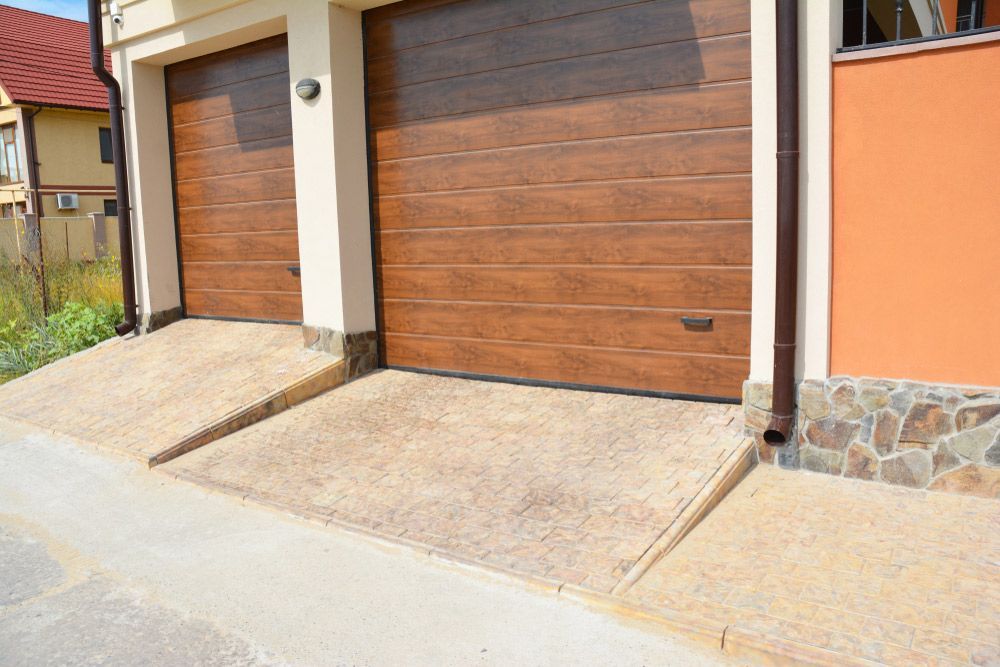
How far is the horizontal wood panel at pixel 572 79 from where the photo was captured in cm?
518

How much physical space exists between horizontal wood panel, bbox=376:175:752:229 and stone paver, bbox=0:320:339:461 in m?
1.50

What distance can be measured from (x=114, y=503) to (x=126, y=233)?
490cm

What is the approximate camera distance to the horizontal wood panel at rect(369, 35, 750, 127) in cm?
518

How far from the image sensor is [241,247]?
8453 millimetres

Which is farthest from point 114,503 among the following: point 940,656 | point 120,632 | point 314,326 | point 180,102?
point 180,102

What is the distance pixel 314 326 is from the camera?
23.6 ft

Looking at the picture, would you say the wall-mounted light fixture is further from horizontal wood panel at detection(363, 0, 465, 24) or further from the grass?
the grass

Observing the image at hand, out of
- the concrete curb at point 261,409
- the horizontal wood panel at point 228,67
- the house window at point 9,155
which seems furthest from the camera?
the house window at point 9,155

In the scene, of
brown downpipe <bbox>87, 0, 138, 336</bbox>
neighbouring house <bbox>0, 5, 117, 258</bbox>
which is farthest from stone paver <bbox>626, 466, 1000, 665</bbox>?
neighbouring house <bbox>0, 5, 117, 258</bbox>

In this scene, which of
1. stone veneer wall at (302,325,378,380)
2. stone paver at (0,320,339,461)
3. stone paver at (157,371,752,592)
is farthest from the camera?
stone veneer wall at (302,325,378,380)

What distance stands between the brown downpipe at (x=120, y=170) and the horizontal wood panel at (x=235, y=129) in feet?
1.97

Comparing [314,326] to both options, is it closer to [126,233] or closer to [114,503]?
[114,503]

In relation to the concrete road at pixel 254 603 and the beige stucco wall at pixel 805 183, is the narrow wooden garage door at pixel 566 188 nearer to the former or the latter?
the beige stucco wall at pixel 805 183

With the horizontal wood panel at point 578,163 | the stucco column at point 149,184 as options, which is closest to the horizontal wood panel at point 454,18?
the horizontal wood panel at point 578,163
